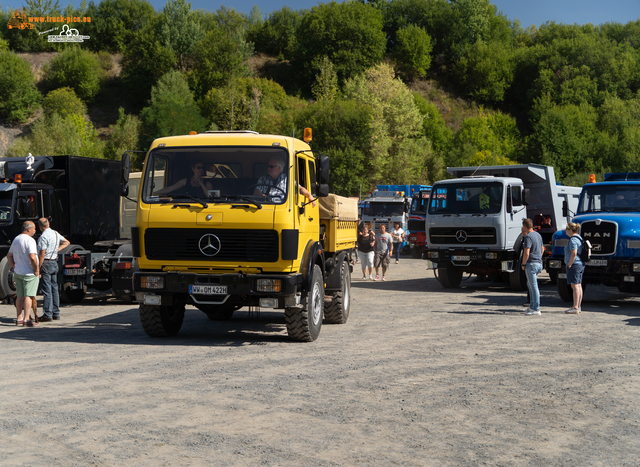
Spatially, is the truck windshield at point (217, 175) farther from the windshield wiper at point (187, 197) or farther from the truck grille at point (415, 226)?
the truck grille at point (415, 226)

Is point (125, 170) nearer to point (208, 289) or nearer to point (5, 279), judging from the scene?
point (208, 289)

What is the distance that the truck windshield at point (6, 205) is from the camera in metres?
15.2

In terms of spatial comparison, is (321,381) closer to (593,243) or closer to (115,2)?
(593,243)

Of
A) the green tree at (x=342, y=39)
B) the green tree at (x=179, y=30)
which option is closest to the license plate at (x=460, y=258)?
the green tree at (x=342, y=39)

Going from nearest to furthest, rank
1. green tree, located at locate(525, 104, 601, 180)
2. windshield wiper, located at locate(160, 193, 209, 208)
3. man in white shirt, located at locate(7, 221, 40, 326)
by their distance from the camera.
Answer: windshield wiper, located at locate(160, 193, 209, 208), man in white shirt, located at locate(7, 221, 40, 326), green tree, located at locate(525, 104, 601, 180)

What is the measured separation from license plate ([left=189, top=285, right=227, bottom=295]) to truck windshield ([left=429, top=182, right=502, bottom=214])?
10.2 m

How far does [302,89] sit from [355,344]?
294 ft

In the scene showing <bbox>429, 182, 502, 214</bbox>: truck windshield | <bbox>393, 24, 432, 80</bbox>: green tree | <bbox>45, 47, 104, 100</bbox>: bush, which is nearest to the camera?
<bbox>429, 182, 502, 214</bbox>: truck windshield

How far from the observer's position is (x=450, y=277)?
19375 millimetres

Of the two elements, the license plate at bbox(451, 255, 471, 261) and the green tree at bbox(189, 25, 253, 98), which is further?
the green tree at bbox(189, 25, 253, 98)

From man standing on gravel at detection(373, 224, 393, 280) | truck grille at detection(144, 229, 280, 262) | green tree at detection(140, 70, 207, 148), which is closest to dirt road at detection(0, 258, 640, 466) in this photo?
truck grille at detection(144, 229, 280, 262)

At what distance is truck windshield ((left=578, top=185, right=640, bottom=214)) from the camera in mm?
16266

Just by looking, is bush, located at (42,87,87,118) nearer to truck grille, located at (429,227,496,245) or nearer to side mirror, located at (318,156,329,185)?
truck grille, located at (429,227,496,245)

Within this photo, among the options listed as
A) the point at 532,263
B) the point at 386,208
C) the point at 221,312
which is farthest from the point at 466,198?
the point at 386,208
